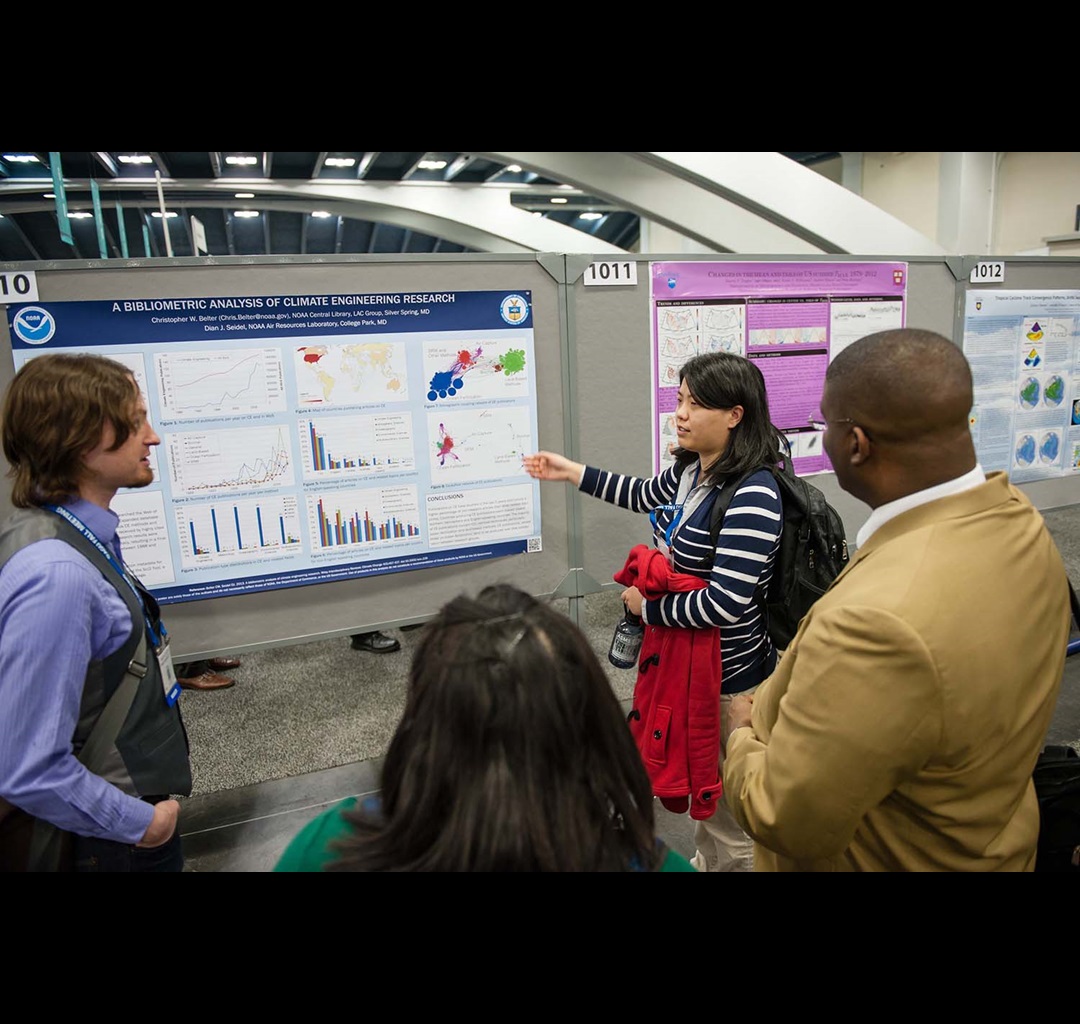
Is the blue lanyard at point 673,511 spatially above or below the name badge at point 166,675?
above

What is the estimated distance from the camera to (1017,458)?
3049mm

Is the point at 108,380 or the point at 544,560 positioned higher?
the point at 108,380

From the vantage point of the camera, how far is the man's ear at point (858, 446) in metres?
1.03

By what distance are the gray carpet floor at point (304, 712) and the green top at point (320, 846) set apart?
1690 mm

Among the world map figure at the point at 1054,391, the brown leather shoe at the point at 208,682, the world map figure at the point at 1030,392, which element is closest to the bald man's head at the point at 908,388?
the world map figure at the point at 1030,392

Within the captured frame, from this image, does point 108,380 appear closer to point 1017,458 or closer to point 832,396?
point 832,396

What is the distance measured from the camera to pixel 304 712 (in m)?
2.96

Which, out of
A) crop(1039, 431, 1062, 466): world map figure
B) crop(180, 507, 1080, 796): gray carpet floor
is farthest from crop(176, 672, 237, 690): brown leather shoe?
crop(1039, 431, 1062, 466): world map figure

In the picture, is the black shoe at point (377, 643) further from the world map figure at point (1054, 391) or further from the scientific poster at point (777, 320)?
the world map figure at point (1054, 391)

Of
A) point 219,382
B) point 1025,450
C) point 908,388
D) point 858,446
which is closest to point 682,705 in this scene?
point 858,446

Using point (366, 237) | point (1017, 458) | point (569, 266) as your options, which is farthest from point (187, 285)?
point (366, 237)

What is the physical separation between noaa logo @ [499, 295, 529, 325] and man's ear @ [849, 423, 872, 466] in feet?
4.43

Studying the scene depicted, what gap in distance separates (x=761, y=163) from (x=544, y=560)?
3.55 meters

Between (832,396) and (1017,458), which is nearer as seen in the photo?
(832,396)
